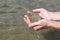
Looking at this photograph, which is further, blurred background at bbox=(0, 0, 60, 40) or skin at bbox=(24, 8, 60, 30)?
blurred background at bbox=(0, 0, 60, 40)

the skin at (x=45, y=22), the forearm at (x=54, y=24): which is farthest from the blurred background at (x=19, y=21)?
the forearm at (x=54, y=24)

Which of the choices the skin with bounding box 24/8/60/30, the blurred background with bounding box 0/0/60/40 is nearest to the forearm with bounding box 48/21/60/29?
the skin with bounding box 24/8/60/30

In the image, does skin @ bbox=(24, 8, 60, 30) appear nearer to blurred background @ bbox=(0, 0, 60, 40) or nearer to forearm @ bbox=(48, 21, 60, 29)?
forearm @ bbox=(48, 21, 60, 29)

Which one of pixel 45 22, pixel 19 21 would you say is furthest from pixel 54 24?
pixel 19 21

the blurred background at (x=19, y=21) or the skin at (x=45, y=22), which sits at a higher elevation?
the skin at (x=45, y=22)

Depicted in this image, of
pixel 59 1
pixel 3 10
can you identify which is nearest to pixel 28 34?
pixel 3 10

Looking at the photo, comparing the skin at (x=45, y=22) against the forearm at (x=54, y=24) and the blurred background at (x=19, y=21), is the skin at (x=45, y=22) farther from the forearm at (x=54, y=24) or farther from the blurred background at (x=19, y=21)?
the blurred background at (x=19, y=21)

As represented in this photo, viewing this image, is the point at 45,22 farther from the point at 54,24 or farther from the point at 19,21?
the point at 19,21

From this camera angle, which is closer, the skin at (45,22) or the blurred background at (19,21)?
the skin at (45,22)
